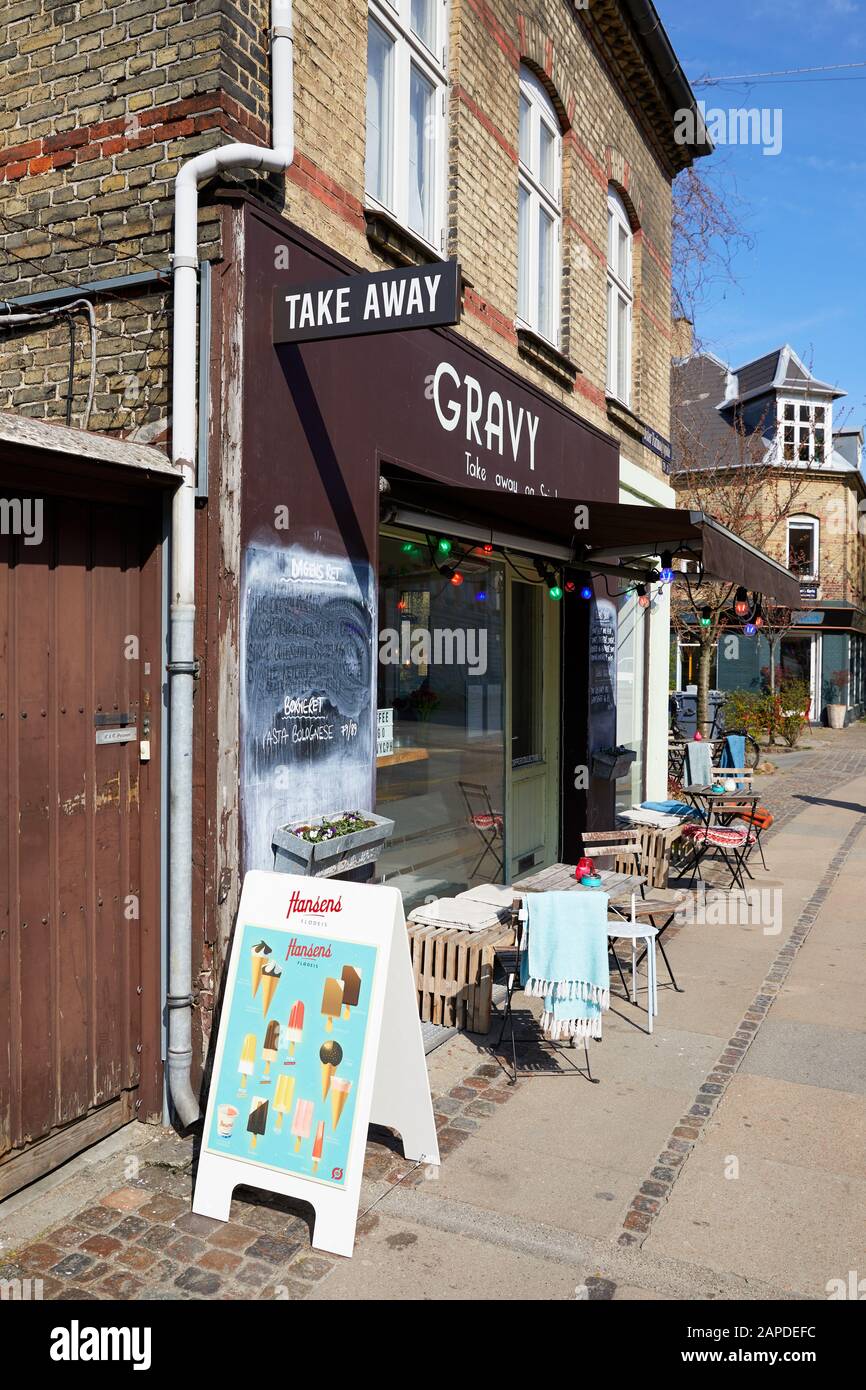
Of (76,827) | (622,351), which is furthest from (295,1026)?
(622,351)

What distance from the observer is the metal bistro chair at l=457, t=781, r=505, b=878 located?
8.29 meters

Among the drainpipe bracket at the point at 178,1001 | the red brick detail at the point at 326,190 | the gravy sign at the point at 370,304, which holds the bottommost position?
the drainpipe bracket at the point at 178,1001

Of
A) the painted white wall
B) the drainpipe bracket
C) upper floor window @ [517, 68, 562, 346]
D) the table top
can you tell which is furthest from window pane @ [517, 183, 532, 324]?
the drainpipe bracket

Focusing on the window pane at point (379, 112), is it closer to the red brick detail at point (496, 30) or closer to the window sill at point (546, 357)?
the red brick detail at point (496, 30)

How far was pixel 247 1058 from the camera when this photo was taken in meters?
4.19

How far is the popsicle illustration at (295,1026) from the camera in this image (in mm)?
4105

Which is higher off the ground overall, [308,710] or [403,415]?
[403,415]

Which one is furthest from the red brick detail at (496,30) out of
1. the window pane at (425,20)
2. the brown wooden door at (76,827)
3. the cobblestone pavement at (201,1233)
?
the cobblestone pavement at (201,1233)

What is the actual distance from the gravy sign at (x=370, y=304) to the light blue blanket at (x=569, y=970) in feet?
9.30

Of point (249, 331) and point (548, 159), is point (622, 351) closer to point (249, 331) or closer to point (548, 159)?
point (548, 159)

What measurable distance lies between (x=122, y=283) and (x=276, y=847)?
2.71 meters
